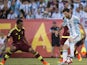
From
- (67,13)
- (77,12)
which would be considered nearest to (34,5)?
(77,12)

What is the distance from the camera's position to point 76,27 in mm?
14250

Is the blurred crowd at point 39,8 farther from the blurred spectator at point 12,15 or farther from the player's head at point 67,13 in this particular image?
the player's head at point 67,13

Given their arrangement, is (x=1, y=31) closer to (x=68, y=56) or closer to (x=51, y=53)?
(x=51, y=53)

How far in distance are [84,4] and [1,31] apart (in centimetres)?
476

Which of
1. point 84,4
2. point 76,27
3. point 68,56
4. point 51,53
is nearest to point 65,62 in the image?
point 68,56

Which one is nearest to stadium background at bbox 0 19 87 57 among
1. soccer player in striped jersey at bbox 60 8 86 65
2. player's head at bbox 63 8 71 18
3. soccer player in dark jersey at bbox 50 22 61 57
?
soccer player in dark jersey at bbox 50 22 61 57

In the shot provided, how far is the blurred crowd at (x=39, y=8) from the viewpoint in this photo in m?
21.5

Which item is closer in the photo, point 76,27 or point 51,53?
point 76,27

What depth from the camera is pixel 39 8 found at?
21922mm

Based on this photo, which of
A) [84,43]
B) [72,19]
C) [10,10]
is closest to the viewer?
[72,19]

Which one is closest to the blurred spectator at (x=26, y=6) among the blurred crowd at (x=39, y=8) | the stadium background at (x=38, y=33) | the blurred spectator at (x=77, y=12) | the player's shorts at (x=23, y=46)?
the blurred crowd at (x=39, y=8)

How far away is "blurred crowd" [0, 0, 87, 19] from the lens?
21547 mm

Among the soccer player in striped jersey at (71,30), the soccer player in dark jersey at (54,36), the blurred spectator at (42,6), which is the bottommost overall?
the soccer player in dark jersey at (54,36)

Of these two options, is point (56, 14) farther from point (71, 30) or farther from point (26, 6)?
point (71, 30)
